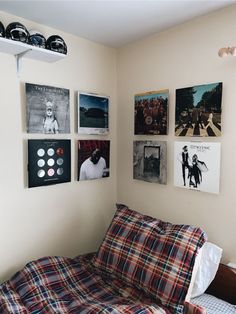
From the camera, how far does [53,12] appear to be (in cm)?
171

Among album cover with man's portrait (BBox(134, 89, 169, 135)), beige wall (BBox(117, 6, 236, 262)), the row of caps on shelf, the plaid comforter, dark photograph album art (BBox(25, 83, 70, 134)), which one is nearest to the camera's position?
the plaid comforter

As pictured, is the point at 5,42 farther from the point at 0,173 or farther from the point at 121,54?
the point at 121,54

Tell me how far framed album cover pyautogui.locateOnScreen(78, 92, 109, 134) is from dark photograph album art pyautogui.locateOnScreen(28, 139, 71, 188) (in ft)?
0.74

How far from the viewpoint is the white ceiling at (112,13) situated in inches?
63.1

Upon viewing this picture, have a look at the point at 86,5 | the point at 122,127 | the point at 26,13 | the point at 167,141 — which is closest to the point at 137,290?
the point at 167,141

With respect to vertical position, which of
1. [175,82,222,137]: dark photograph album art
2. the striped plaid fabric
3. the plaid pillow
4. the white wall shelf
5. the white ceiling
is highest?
the white ceiling

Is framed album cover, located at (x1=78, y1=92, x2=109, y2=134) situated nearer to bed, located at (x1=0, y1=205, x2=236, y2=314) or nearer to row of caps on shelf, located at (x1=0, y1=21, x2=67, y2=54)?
row of caps on shelf, located at (x1=0, y1=21, x2=67, y2=54)

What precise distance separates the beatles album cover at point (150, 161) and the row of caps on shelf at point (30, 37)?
97 cm

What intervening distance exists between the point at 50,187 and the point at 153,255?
933 mm

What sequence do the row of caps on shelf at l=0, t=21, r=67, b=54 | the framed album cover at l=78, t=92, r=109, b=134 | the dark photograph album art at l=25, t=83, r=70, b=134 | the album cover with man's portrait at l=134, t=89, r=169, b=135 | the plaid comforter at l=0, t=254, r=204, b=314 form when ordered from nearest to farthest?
the plaid comforter at l=0, t=254, r=204, b=314, the row of caps on shelf at l=0, t=21, r=67, b=54, the dark photograph album art at l=25, t=83, r=70, b=134, the album cover with man's portrait at l=134, t=89, r=169, b=135, the framed album cover at l=78, t=92, r=109, b=134

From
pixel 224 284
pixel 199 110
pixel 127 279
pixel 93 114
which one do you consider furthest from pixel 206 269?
pixel 93 114

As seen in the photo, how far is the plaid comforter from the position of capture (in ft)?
4.44

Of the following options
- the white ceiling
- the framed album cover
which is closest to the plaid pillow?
the framed album cover

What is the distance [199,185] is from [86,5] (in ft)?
4.62
